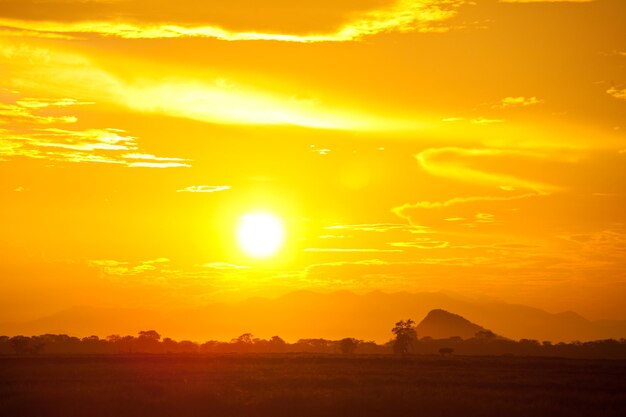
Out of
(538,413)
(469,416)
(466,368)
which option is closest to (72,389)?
(469,416)

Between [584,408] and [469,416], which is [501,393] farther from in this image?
[469,416]

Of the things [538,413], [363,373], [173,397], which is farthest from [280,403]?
[363,373]

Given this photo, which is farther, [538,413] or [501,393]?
[501,393]

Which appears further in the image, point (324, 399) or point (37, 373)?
point (37, 373)

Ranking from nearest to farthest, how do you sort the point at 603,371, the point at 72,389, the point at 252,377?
the point at 72,389
the point at 252,377
the point at 603,371

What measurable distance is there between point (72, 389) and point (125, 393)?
6488mm

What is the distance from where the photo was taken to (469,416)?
46688mm

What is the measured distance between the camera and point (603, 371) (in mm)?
91125

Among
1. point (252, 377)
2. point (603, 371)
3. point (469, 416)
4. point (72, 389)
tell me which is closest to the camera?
point (469, 416)

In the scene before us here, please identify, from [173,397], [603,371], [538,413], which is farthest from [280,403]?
[603,371]

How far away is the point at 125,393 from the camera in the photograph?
53844 millimetres

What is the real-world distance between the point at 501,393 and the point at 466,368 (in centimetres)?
3603

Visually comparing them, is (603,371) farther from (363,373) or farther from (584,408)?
(584,408)

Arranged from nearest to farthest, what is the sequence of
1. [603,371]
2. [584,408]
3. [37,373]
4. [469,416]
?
[469,416], [584,408], [37,373], [603,371]
